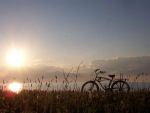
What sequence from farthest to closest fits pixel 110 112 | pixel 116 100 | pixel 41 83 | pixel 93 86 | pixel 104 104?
pixel 93 86 < pixel 41 83 < pixel 116 100 < pixel 104 104 < pixel 110 112

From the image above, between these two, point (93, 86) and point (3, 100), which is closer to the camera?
point (3, 100)

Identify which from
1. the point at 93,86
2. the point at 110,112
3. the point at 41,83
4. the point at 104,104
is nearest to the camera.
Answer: the point at 110,112

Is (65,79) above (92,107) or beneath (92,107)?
above

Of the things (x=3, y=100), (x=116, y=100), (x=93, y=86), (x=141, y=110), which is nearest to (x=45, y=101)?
(x=3, y=100)

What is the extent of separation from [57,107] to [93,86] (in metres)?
9.71

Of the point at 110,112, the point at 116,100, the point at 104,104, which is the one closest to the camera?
the point at 110,112

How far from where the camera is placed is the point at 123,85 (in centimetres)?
2161

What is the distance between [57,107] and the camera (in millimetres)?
11719

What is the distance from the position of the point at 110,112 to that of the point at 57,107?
6.32 ft

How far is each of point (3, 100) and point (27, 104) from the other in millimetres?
1640

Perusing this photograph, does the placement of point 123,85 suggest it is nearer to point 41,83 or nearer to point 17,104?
point 41,83

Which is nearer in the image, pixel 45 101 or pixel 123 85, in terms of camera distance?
pixel 45 101

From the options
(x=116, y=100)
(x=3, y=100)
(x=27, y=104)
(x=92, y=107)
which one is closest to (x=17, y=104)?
(x=27, y=104)

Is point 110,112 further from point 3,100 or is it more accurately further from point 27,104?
point 3,100
